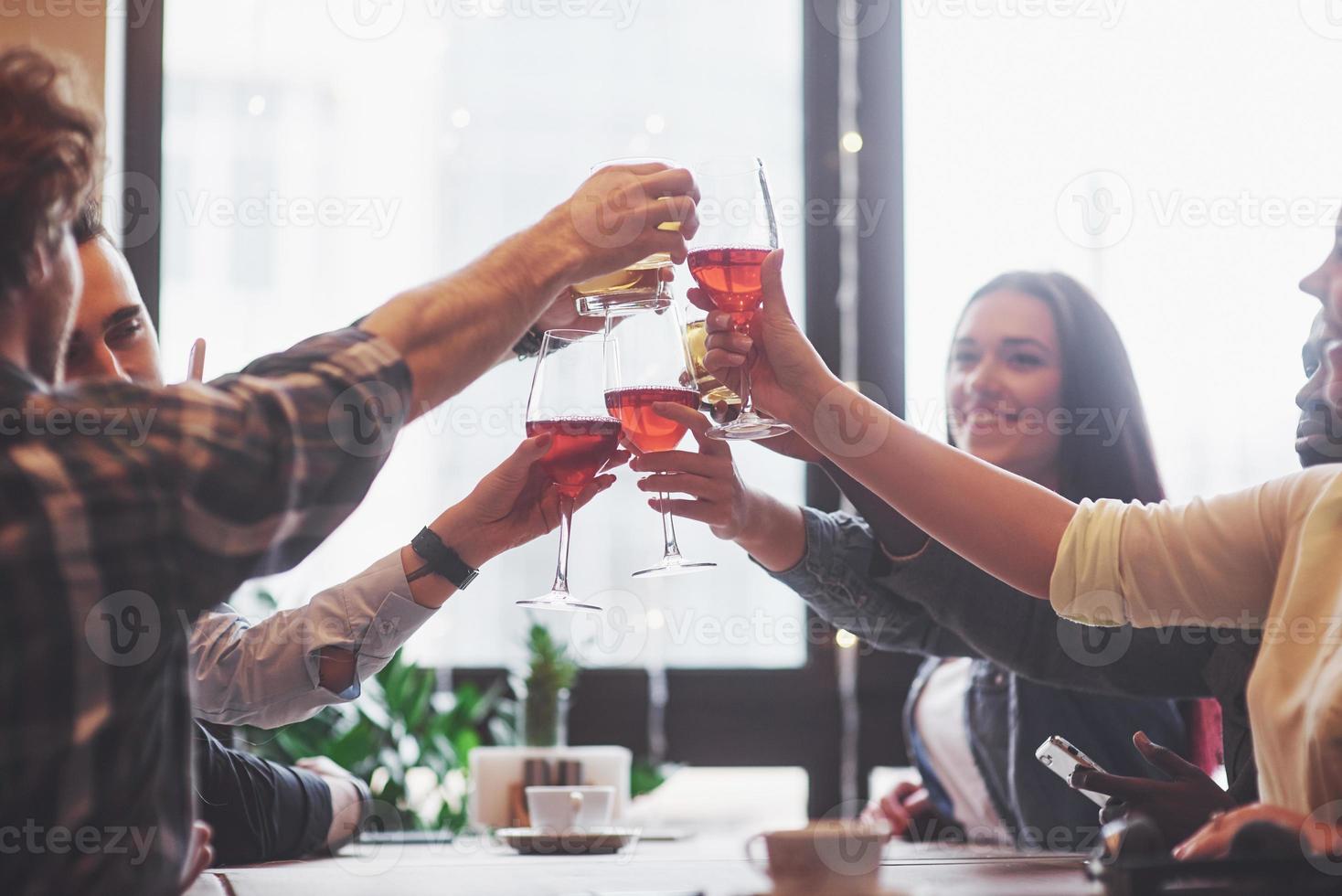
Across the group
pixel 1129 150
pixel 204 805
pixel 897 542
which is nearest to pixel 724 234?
pixel 897 542

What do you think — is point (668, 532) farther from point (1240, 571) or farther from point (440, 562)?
point (1240, 571)

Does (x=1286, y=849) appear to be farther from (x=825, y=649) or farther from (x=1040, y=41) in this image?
(x=1040, y=41)

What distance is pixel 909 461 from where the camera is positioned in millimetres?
1518

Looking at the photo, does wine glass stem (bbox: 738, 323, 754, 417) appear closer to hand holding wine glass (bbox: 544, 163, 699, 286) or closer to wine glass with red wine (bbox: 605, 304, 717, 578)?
wine glass with red wine (bbox: 605, 304, 717, 578)

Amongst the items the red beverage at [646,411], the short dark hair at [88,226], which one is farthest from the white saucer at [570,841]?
the short dark hair at [88,226]

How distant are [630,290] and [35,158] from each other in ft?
2.51

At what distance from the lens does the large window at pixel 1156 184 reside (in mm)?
3279

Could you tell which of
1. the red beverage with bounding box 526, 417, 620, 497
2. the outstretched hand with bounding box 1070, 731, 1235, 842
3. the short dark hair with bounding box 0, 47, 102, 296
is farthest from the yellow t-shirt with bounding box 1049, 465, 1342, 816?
the short dark hair with bounding box 0, 47, 102, 296

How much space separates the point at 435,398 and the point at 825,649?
7.97ft

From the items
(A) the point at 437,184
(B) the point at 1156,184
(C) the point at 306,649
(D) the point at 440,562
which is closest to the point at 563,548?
(D) the point at 440,562

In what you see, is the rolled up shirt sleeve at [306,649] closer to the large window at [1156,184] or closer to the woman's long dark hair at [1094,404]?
the woman's long dark hair at [1094,404]

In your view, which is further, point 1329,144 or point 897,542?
point 1329,144

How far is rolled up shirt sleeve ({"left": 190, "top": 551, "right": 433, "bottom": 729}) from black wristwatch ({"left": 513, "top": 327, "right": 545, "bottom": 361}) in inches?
13.9

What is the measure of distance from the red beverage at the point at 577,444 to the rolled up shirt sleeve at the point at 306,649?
0.34 metres
